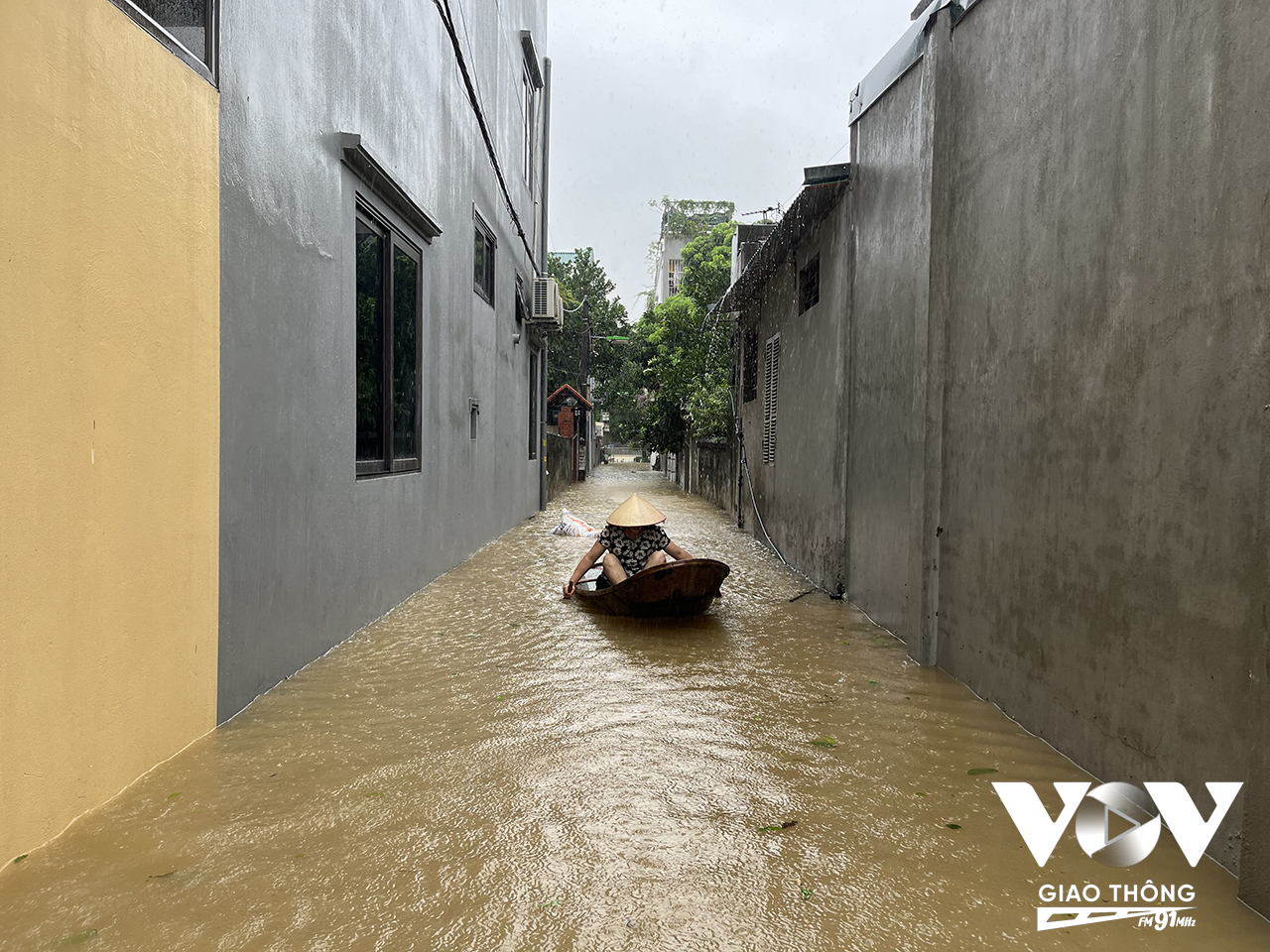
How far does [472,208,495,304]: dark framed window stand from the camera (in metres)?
9.96

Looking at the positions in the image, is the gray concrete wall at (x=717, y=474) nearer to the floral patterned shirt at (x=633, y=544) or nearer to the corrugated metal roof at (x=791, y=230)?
the corrugated metal roof at (x=791, y=230)

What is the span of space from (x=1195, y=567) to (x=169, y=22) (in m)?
4.50

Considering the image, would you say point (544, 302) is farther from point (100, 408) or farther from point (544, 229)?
point (100, 408)

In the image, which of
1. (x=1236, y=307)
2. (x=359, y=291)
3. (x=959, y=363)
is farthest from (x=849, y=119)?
(x=1236, y=307)

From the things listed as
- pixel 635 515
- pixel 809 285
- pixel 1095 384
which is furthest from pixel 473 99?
pixel 1095 384

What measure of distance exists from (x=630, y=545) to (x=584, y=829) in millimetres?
4114

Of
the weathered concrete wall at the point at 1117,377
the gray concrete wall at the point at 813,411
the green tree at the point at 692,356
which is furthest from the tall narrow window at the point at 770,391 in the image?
the weathered concrete wall at the point at 1117,377

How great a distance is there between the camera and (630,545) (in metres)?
6.91

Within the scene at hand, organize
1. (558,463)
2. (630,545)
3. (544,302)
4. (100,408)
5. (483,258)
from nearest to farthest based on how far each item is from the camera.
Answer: (100,408) → (630,545) → (483,258) → (544,302) → (558,463)

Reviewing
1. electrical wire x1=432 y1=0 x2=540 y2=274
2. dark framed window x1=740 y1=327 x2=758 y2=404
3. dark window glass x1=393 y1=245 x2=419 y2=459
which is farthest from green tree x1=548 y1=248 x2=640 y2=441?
dark window glass x1=393 y1=245 x2=419 y2=459

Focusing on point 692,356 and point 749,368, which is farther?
point 692,356

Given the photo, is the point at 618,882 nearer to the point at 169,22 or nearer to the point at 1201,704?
the point at 1201,704

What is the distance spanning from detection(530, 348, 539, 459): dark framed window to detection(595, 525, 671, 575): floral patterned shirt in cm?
874

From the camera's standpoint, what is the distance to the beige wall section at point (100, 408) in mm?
2438
